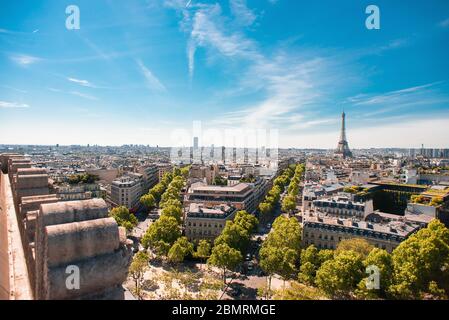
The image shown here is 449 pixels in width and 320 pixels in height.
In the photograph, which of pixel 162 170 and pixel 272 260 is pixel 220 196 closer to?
pixel 272 260

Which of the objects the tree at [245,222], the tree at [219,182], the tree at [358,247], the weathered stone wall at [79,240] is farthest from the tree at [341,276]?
the tree at [219,182]

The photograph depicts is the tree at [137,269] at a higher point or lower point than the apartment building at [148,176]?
lower

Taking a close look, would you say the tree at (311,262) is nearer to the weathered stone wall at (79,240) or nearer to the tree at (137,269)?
the tree at (137,269)

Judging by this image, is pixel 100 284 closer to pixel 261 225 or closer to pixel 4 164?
pixel 4 164

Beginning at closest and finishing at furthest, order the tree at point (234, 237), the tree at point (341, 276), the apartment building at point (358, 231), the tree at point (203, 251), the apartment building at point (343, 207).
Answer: the tree at point (341, 276) → the apartment building at point (358, 231) → the tree at point (234, 237) → the tree at point (203, 251) → the apartment building at point (343, 207)

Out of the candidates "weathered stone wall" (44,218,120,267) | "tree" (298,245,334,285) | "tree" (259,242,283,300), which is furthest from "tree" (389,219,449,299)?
"weathered stone wall" (44,218,120,267)

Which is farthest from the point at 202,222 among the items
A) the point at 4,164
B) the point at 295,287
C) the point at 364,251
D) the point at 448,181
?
the point at 448,181
